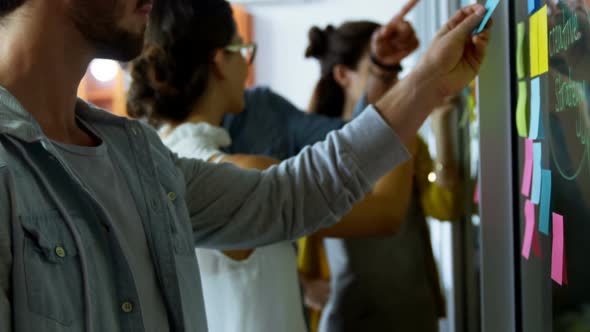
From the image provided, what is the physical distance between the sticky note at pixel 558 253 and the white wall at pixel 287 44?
333 centimetres

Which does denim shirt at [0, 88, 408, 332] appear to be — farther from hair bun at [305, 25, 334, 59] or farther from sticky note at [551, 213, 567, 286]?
hair bun at [305, 25, 334, 59]

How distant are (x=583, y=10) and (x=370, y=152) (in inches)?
16.3

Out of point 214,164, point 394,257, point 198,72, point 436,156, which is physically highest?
point 198,72

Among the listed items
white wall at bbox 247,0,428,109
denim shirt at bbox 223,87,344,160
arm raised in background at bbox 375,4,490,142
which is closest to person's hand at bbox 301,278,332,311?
denim shirt at bbox 223,87,344,160

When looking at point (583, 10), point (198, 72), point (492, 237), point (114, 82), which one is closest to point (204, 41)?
point (198, 72)

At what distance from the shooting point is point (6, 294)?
0.63 metres

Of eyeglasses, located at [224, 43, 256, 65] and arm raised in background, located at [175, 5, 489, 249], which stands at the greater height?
eyeglasses, located at [224, 43, 256, 65]

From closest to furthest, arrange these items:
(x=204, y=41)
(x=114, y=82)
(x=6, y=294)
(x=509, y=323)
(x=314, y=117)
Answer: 1. (x=6, y=294)
2. (x=509, y=323)
3. (x=204, y=41)
4. (x=314, y=117)
5. (x=114, y=82)

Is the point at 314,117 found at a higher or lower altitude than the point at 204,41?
lower

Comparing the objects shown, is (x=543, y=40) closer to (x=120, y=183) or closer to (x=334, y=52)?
(x=120, y=183)

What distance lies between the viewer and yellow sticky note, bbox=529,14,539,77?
0.81 metres

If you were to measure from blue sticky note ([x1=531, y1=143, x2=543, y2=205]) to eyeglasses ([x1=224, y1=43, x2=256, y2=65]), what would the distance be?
0.71m

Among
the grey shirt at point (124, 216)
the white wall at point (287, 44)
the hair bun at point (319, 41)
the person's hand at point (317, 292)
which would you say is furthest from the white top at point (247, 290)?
the white wall at point (287, 44)

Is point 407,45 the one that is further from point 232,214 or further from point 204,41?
point 232,214
